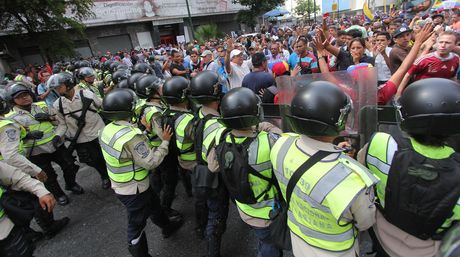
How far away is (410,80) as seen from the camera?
291 cm

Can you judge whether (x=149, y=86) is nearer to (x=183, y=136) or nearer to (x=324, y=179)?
(x=183, y=136)

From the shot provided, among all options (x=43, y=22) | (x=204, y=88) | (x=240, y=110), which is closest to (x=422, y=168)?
(x=240, y=110)

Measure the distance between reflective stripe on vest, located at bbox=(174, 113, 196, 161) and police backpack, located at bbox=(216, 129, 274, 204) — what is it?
3.17ft

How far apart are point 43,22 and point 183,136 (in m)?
19.2

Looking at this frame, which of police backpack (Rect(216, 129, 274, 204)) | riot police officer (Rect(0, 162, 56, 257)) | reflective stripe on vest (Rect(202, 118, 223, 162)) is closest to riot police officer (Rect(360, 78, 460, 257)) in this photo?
police backpack (Rect(216, 129, 274, 204))

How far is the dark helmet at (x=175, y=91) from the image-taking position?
3.09 metres

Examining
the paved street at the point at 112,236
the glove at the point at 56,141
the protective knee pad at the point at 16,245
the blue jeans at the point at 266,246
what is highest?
the glove at the point at 56,141

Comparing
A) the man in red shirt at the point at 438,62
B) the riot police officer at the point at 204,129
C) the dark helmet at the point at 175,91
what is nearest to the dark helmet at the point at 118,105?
the dark helmet at the point at 175,91

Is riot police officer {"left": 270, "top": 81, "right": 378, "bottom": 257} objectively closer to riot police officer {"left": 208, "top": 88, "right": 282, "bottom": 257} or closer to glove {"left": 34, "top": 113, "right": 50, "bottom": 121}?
riot police officer {"left": 208, "top": 88, "right": 282, "bottom": 257}

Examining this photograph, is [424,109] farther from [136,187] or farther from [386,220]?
[136,187]

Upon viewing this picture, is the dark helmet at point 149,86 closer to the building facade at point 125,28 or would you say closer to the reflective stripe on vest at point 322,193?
the reflective stripe on vest at point 322,193

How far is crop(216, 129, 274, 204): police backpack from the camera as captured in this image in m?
1.99

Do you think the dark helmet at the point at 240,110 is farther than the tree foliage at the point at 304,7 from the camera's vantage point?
No

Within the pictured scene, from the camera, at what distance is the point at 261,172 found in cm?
201
